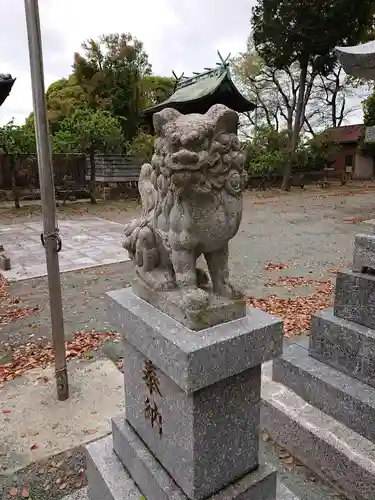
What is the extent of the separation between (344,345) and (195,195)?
1.64 m

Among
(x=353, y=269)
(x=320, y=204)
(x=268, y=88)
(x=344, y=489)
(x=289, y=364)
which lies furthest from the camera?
(x=268, y=88)

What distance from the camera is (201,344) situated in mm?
1361

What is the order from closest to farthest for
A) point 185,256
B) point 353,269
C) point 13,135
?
point 185,256 → point 353,269 → point 13,135

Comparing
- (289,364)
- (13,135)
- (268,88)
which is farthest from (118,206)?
(268,88)

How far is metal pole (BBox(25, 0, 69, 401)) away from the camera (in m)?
2.43

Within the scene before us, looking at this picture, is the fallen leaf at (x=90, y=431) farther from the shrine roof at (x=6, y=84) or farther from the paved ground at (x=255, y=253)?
the shrine roof at (x=6, y=84)

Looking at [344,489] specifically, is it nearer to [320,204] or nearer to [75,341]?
[75,341]

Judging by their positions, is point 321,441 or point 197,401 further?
point 321,441

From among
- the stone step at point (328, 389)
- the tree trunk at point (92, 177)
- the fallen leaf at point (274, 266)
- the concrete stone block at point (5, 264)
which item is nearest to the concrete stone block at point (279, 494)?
the stone step at point (328, 389)

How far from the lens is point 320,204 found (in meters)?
15.0

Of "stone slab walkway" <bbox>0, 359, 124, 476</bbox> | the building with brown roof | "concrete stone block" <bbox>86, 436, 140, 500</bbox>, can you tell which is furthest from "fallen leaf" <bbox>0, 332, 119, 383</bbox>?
the building with brown roof

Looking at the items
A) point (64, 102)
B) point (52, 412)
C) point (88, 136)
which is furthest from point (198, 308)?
point (64, 102)

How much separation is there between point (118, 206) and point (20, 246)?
6.72 m

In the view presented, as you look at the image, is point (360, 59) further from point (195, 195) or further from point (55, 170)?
point (55, 170)
